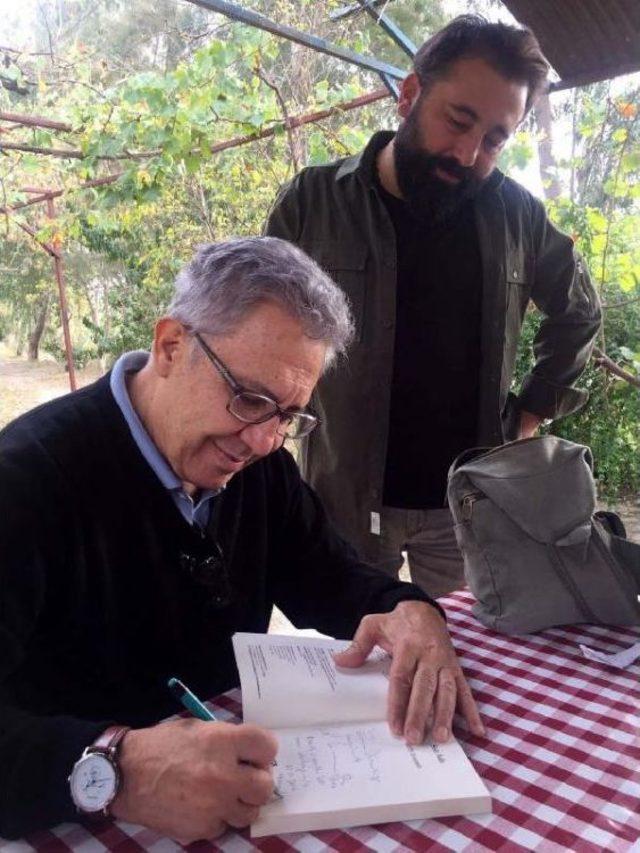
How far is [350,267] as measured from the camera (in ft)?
7.66

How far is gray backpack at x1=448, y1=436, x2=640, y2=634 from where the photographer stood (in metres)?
1.59

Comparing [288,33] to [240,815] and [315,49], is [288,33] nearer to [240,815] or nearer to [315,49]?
[315,49]

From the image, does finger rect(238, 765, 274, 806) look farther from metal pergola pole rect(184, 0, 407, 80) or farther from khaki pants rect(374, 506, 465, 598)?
metal pergola pole rect(184, 0, 407, 80)

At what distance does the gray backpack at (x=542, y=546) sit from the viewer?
1.59 meters

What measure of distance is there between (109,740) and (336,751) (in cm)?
33

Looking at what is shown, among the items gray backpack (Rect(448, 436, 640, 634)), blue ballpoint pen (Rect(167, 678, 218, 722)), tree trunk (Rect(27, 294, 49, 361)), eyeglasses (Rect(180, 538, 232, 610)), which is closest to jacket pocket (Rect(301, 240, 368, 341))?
gray backpack (Rect(448, 436, 640, 634))

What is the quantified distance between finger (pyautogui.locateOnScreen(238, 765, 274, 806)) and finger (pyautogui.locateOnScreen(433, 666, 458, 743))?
33 cm

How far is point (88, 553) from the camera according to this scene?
Answer: 1299 millimetres

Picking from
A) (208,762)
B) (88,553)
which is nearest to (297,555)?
(88,553)

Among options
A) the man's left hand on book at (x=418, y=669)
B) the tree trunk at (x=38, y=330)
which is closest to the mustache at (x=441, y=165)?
the man's left hand on book at (x=418, y=669)

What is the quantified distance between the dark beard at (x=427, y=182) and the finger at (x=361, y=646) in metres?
1.36

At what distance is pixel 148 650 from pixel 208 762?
1.47 ft

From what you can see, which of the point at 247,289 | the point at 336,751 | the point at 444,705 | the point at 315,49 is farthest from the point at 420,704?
the point at 315,49

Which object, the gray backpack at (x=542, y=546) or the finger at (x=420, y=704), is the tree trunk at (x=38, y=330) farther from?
the finger at (x=420, y=704)
